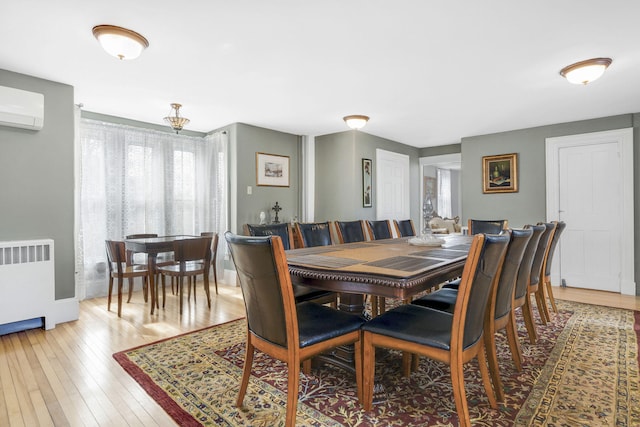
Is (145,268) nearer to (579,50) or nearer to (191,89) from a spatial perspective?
(191,89)

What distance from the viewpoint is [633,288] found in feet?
13.9

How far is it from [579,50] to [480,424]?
265cm

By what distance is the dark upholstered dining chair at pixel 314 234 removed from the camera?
3.11 meters

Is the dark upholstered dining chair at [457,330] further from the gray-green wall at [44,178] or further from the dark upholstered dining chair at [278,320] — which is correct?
the gray-green wall at [44,178]

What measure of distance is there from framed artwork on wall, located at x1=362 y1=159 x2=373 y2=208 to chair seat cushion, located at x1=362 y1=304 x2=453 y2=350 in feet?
11.7

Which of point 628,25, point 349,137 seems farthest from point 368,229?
point 628,25

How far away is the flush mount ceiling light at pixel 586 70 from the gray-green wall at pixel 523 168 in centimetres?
219

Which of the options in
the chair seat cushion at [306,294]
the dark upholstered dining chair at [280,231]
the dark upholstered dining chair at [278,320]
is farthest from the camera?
the dark upholstered dining chair at [280,231]

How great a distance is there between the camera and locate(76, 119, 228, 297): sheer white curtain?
4.11 m

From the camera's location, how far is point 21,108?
114 inches

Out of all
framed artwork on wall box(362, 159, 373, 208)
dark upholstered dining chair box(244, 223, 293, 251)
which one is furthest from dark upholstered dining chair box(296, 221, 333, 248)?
framed artwork on wall box(362, 159, 373, 208)

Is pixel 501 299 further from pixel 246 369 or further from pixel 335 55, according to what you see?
pixel 335 55

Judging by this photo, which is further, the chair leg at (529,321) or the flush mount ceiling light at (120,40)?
the chair leg at (529,321)

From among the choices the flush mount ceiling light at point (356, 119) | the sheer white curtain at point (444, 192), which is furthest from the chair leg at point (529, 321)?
the sheer white curtain at point (444, 192)
